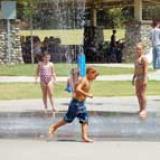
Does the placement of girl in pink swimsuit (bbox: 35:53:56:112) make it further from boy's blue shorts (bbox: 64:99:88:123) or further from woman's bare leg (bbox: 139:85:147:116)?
boy's blue shorts (bbox: 64:99:88:123)

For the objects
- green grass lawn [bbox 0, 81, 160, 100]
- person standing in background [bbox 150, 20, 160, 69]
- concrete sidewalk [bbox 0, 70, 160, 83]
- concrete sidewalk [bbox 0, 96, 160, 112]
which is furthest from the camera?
person standing in background [bbox 150, 20, 160, 69]

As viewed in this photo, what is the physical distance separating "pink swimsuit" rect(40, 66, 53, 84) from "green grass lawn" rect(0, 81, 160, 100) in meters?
3.19

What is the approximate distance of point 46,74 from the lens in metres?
13.8

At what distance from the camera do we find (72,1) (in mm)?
34719

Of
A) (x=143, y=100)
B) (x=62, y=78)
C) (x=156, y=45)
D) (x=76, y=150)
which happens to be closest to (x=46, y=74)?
(x=143, y=100)

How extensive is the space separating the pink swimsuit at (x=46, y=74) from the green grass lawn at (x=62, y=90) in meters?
3.19

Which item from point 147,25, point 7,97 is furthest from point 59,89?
point 147,25

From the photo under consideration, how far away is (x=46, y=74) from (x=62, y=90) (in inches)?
192

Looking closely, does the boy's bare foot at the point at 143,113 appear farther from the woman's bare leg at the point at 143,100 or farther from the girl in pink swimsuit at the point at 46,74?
the girl in pink swimsuit at the point at 46,74

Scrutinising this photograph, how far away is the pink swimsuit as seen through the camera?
13857mm

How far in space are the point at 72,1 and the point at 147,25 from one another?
557cm

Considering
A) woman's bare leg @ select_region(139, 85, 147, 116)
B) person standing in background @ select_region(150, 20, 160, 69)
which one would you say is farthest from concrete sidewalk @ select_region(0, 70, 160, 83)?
woman's bare leg @ select_region(139, 85, 147, 116)

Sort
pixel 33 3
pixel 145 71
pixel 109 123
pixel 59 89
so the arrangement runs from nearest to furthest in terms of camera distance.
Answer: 1. pixel 109 123
2. pixel 145 71
3. pixel 59 89
4. pixel 33 3

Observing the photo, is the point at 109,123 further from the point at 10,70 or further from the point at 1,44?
the point at 1,44
